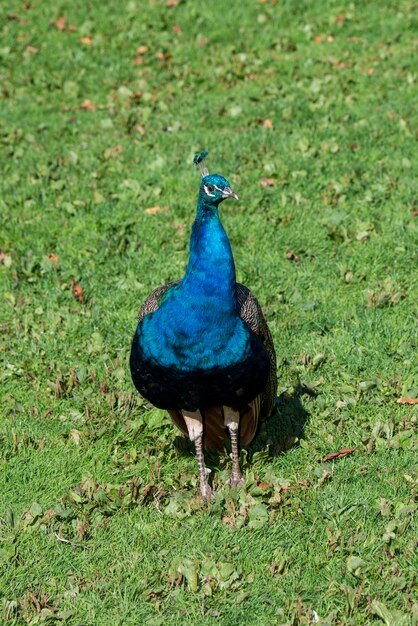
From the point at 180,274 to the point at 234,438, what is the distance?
2116mm

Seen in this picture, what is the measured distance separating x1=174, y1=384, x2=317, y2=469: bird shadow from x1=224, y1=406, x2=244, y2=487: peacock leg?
0.20 meters

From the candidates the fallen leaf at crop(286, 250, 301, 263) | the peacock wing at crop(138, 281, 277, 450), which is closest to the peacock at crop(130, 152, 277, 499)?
the peacock wing at crop(138, 281, 277, 450)

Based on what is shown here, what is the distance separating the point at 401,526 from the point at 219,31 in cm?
728

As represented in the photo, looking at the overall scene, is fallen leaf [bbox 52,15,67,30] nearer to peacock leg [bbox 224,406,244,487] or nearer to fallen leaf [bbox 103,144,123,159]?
fallen leaf [bbox 103,144,123,159]

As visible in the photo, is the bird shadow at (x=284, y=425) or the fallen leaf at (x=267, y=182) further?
the fallen leaf at (x=267, y=182)

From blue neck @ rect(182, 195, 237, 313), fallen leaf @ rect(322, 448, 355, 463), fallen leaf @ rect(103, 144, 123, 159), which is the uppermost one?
blue neck @ rect(182, 195, 237, 313)

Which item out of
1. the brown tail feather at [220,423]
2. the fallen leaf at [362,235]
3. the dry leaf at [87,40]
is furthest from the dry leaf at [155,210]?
the dry leaf at [87,40]

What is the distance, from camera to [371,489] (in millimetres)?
4453

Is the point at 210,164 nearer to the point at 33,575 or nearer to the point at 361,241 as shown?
the point at 361,241

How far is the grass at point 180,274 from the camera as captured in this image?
13.3ft

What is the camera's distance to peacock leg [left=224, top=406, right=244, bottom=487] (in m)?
4.51

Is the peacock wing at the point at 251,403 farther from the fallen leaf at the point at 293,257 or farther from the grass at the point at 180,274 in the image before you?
the fallen leaf at the point at 293,257

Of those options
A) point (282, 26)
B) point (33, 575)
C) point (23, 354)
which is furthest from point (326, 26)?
point (33, 575)

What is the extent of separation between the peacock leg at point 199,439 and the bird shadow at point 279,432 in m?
0.25
